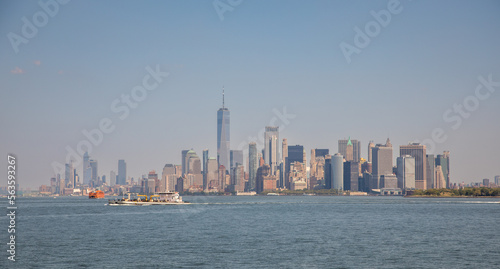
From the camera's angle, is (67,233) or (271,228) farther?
(271,228)

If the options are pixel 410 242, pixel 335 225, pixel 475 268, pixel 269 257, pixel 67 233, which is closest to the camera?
pixel 475 268

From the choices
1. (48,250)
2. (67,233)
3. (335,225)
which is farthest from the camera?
(335,225)

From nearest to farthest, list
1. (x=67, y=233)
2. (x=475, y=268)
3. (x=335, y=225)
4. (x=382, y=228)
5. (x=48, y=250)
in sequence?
1. (x=475, y=268)
2. (x=48, y=250)
3. (x=67, y=233)
4. (x=382, y=228)
5. (x=335, y=225)

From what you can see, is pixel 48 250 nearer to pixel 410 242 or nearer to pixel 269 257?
pixel 269 257

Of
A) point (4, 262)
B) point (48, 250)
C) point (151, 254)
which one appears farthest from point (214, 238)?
point (4, 262)

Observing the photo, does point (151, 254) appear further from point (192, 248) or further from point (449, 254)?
point (449, 254)

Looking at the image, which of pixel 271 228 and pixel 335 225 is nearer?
pixel 271 228

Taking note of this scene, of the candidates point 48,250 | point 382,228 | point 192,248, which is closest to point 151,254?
point 192,248

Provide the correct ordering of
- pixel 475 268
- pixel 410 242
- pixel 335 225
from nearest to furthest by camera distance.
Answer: pixel 475 268 < pixel 410 242 < pixel 335 225

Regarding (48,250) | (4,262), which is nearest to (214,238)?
(48,250)
